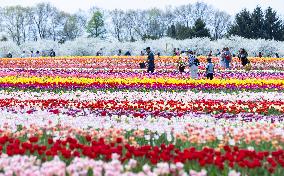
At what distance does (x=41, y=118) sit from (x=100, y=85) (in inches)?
372

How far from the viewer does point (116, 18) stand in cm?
11775

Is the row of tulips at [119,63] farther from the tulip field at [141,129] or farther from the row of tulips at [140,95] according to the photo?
the row of tulips at [140,95]

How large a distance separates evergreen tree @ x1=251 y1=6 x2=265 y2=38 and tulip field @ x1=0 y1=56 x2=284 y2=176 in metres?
50.2

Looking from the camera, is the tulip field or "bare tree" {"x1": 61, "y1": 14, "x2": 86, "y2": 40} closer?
the tulip field

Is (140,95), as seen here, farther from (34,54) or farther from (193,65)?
(34,54)

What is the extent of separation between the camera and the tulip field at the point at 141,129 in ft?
20.2

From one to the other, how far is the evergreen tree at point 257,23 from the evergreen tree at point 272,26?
2.02ft

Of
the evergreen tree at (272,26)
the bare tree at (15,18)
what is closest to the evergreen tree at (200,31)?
the evergreen tree at (272,26)

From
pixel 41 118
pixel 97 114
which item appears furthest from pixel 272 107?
pixel 41 118

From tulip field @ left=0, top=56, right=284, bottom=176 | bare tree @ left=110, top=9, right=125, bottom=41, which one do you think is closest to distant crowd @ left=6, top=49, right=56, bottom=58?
bare tree @ left=110, top=9, right=125, bottom=41

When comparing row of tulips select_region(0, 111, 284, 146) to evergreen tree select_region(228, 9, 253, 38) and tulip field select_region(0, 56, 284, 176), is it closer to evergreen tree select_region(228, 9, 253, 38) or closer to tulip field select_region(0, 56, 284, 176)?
tulip field select_region(0, 56, 284, 176)

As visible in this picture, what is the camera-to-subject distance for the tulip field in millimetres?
6148

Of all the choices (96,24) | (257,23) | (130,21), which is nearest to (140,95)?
(257,23)

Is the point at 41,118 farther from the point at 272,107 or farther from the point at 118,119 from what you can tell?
the point at 272,107
